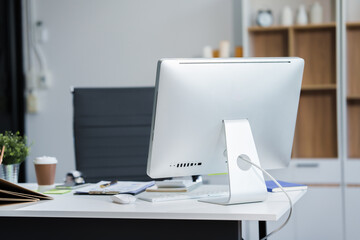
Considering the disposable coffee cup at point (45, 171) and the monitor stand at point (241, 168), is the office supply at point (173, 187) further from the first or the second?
the disposable coffee cup at point (45, 171)

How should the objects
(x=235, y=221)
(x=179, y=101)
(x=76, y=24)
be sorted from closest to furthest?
(x=235, y=221) → (x=179, y=101) → (x=76, y=24)

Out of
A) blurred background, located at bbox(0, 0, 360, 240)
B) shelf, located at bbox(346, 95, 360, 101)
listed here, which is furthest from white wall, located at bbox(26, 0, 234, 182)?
shelf, located at bbox(346, 95, 360, 101)

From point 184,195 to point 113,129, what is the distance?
42.8 inches

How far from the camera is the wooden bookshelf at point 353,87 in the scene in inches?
155

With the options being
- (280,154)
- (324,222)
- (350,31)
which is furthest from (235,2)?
(280,154)

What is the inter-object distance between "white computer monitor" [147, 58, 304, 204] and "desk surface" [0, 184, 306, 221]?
0.11m

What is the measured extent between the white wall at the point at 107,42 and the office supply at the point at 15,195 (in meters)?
2.60

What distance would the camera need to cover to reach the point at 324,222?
3754mm

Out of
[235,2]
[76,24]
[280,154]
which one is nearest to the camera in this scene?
[280,154]

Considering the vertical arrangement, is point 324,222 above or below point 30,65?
below

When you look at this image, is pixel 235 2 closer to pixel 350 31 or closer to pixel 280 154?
pixel 350 31

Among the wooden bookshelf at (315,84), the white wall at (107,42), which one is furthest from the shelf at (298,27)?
the white wall at (107,42)

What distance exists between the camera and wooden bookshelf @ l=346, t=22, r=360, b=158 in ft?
12.9

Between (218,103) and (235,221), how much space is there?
1.33ft
